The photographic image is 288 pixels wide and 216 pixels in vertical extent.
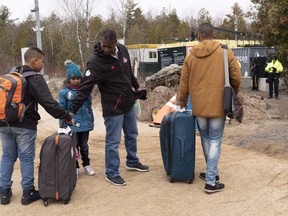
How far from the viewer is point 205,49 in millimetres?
4207

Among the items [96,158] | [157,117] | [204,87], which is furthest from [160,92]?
[204,87]

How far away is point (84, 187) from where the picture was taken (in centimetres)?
478

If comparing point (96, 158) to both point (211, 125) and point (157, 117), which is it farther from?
point (157, 117)

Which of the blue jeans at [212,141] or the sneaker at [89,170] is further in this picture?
the sneaker at [89,170]

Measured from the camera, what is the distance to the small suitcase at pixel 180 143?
15.1 feet

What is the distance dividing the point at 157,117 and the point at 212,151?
470cm

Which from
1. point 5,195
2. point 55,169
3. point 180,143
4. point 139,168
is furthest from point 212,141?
point 5,195

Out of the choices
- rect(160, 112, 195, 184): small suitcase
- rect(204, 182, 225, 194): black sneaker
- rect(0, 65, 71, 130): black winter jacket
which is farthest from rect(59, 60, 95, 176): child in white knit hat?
rect(204, 182, 225, 194): black sneaker

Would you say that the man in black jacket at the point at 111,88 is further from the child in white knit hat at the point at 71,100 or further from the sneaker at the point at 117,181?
the child in white knit hat at the point at 71,100

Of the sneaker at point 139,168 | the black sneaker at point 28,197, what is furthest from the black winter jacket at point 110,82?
the black sneaker at point 28,197

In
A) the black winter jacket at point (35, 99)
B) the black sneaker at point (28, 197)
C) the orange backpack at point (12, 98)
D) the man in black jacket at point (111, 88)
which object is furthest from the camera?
the man in black jacket at point (111, 88)

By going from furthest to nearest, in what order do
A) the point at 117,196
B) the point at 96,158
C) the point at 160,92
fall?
the point at 160,92, the point at 96,158, the point at 117,196

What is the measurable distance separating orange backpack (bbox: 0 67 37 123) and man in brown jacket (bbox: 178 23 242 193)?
175 centimetres

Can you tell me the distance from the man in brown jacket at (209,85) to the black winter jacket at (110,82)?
76 centimetres
